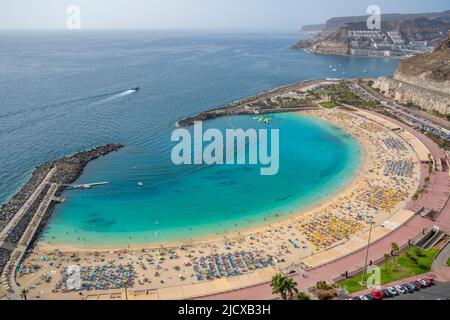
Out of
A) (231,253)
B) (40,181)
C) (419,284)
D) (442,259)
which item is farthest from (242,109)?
(419,284)

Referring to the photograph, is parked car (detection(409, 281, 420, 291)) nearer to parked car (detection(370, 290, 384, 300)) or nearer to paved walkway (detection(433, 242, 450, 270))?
parked car (detection(370, 290, 384, 300))

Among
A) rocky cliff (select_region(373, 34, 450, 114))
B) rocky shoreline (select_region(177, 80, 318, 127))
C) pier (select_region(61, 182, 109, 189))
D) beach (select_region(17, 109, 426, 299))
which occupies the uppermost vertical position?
rocky cliff (select_region(373, 34, 450, 114))

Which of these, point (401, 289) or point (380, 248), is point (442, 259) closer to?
point (380, 248)

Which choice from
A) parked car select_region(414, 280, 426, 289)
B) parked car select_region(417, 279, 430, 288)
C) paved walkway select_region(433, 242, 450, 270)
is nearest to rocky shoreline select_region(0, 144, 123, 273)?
parked car select_region(414, 280, 426, 289)

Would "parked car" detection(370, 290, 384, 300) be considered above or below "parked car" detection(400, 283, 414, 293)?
below
